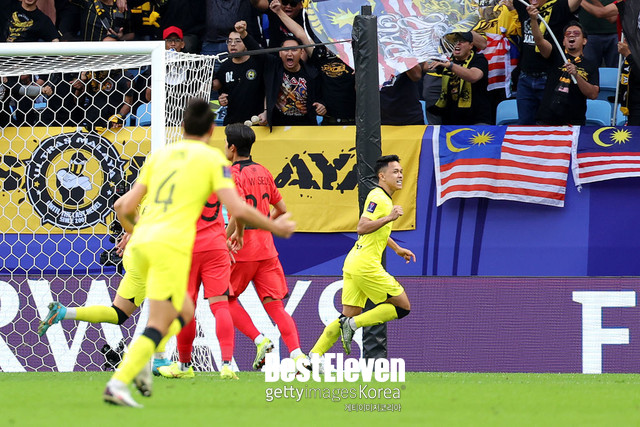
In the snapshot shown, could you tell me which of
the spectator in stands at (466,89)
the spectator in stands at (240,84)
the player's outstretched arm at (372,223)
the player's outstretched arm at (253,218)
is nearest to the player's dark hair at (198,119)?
the player's outstretched arm at (253,218)

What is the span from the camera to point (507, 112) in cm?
1348

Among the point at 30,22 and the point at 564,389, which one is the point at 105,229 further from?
the point at 564,389

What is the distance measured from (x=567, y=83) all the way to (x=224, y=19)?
4800 millimetres

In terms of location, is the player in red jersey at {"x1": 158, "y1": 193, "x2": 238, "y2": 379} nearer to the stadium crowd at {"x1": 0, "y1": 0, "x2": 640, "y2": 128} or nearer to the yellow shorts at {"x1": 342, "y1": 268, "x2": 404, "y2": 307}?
the yellow shorts at {"x1": 342, "y1": 268, "x2": 404, "y2": 307}

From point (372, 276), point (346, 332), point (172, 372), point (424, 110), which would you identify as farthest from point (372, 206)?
point (424, 110)

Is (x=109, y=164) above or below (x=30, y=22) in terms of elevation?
below

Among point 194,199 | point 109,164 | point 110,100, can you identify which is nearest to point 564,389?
point 194,199

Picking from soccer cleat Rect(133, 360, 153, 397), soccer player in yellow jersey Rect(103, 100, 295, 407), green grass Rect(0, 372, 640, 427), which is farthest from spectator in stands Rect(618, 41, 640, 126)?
soccer cleat Rect(133, 360, 153, 397)

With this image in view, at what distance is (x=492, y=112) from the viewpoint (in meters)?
13.4

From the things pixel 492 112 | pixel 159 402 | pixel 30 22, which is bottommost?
pixel 159 402

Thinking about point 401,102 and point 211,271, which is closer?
point 211,271

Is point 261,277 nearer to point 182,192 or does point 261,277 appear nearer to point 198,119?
point 198,119

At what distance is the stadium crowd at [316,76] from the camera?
41.6 ft

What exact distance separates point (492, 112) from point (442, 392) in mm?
6883
